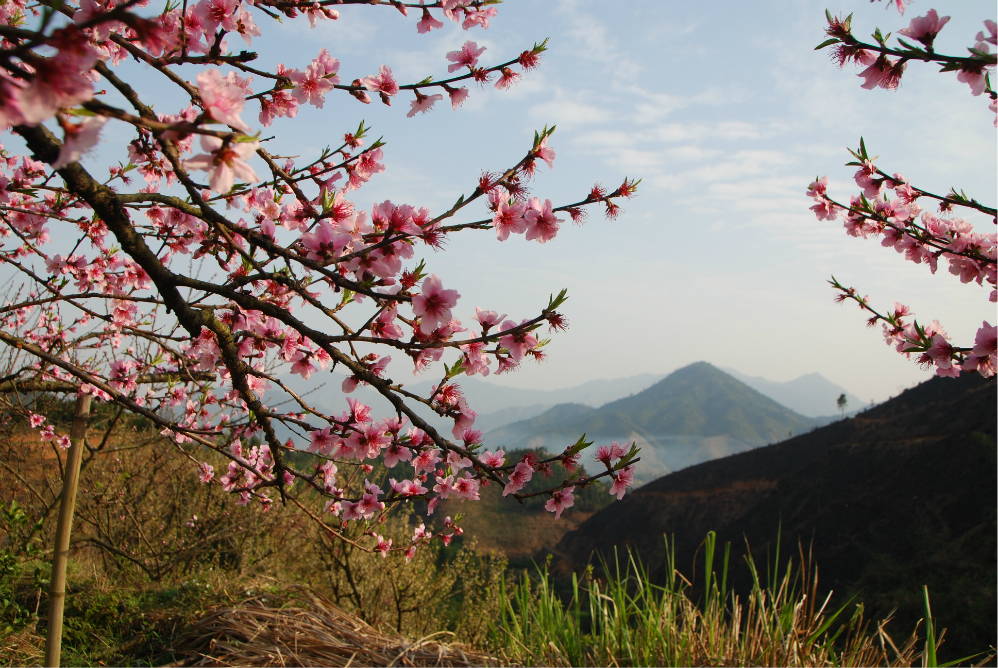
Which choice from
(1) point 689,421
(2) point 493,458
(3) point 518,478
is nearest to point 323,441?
(2) point 493,458

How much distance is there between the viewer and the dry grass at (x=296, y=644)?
A: 2824 mm

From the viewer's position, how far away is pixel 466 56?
7.80 ft

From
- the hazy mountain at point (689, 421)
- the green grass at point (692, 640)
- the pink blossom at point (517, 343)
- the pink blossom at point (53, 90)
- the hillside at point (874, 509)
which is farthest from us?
the hazy mountain at point (689, 421)

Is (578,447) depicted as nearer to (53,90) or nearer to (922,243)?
(53,90)

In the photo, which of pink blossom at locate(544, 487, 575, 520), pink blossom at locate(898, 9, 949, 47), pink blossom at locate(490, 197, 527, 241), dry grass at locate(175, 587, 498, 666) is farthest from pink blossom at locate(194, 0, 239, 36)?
dry grass at locate(175, 587, 498, 666)

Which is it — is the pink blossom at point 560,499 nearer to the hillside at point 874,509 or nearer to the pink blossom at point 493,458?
the pink blossom at point 493,458

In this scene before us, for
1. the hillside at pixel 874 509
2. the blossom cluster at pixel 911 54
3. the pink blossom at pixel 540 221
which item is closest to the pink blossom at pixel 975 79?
the blossom cluster at pixel 911 54

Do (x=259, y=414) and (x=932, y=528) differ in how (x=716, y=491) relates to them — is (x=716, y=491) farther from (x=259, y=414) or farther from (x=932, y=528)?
(x=259, y=414)

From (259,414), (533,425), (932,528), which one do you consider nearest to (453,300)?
(259,414)

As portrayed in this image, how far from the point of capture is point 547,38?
2193mm

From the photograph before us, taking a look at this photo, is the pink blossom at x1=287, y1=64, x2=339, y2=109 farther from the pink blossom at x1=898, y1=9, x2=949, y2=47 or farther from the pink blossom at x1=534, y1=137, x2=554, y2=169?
the pink blossom at x1=898, y1=9, x2=949, y2=47

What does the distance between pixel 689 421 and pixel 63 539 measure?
393 ft

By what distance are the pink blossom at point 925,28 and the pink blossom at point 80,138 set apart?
2372 mm

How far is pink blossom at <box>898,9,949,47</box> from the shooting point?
1819mm
